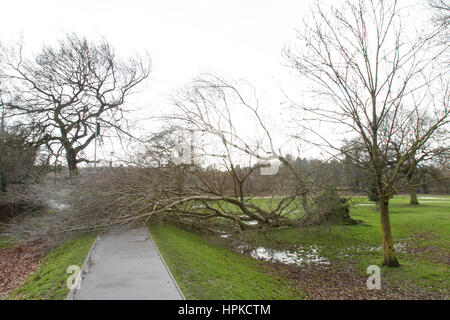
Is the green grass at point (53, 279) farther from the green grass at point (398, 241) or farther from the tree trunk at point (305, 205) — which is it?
the tree trunk at point (305, 205)

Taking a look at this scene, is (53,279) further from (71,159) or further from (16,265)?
(71,159)

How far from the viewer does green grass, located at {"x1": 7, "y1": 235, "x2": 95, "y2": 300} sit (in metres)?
5.74

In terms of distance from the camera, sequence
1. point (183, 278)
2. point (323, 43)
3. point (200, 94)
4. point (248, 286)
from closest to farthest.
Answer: point (183, 278) → point (248, 286) → point (323, 43) → point (200, 94)

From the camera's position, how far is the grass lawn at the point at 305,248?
677 cm

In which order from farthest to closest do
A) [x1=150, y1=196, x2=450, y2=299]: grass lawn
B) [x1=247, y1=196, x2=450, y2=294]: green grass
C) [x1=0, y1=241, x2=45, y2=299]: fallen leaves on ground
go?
[x1=247, y1=196, x2=450, y2=294]: green grass, [x1=0, y1=241, x2=45, y2=299]: fallen leaves on ground, [x1=150, y1=196, x2=450, y2=299]: grass lawn

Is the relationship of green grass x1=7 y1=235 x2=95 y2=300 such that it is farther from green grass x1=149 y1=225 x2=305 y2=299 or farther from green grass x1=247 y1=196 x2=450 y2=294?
green grass x1=247 y1=196 x2=450 y2=294

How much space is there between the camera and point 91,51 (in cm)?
1944

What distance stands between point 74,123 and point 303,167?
15.2 meters

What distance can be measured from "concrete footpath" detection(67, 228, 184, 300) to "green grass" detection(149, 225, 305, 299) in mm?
306

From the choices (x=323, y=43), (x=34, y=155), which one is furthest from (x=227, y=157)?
(x=34, y=155)

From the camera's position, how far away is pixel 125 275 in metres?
6.32

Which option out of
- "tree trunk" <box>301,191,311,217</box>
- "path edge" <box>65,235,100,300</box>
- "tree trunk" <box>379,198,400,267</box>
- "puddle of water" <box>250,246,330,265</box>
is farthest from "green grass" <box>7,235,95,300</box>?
"tree trunk" <box>379,198,400,267</box>
